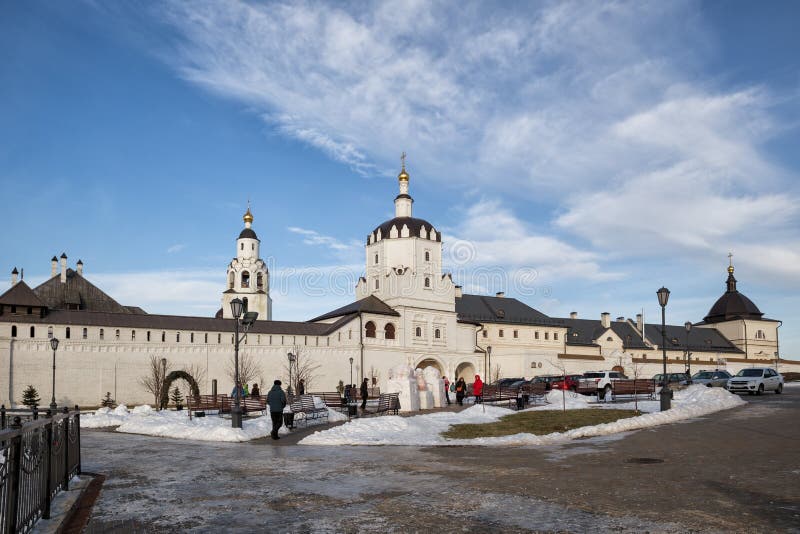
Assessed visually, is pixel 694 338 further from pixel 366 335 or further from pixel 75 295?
pixel 75 295

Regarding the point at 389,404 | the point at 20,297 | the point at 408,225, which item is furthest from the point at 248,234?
the point at 389,404

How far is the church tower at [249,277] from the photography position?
7312 cm

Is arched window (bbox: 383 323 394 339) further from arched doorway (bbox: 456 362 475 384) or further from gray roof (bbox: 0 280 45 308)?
gray roof (bbox: 0 280 45 308)

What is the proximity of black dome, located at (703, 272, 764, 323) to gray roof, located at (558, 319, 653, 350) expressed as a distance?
18.8m

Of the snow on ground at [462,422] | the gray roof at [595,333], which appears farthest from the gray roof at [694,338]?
the snow on ground at [462,422]

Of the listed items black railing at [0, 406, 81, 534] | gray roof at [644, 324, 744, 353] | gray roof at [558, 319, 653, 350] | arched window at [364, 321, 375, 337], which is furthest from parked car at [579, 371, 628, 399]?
gray roof at [644, 324, 744, 353]

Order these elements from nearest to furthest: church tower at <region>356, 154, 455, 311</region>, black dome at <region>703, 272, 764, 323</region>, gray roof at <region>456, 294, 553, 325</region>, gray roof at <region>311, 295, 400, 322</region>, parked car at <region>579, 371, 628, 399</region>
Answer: parked car at <region>579, 371, 628, 399</region> < gray roof at <region>311, 295, 400, 322</region> < church tower at <region>356, 154, 455, 311</region> < gray roof at <region>456, 294, 553, 325</region> < black dome at <region>703, 272, 764, 323</region>

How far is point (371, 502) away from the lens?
9.18 meters

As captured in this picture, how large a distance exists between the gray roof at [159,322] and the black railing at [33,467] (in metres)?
40.3

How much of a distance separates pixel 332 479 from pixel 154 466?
3.83 meters

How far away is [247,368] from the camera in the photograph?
52.6 metres

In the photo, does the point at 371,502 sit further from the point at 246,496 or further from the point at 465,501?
the point at 246,496

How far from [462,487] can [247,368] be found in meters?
44.3

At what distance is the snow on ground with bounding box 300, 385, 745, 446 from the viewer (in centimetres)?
1711
